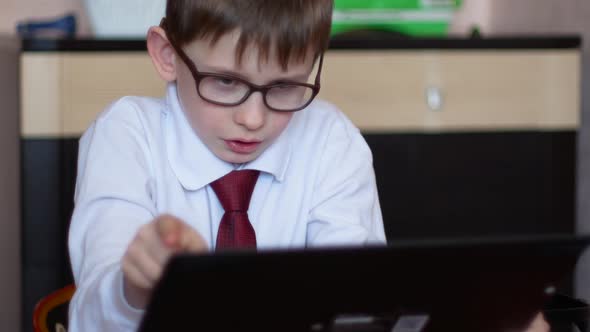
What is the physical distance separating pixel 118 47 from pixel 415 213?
0.87 metres

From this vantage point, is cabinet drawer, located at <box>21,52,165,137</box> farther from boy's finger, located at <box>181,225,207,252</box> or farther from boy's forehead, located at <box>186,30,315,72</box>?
boy's finger, located at <box>181,225,207,252</box>

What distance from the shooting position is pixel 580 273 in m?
2.36

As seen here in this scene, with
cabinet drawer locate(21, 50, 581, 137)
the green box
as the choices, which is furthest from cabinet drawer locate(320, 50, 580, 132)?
the green box

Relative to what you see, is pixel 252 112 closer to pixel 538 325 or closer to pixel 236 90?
pixel 236 90

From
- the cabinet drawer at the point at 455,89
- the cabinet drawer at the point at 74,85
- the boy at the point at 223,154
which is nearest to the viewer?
the boy at the point at 223,154

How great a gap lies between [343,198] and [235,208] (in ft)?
0.52

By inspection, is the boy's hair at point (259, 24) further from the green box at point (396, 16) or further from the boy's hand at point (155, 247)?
the green box at point (396, 16)

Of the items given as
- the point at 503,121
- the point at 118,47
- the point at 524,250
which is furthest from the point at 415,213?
the point at 524,250

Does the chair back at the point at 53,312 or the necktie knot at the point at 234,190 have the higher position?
the necktie knot at the point at 234,190

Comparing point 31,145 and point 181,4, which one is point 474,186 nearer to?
point 31,145

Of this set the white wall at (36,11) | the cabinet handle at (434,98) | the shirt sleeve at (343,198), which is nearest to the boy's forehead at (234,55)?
the shirt sleeve at (343,198)

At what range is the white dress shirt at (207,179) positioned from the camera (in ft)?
3.44

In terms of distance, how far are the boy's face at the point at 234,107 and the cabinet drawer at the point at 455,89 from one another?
1082mm

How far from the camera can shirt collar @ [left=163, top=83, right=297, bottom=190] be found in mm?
1168
